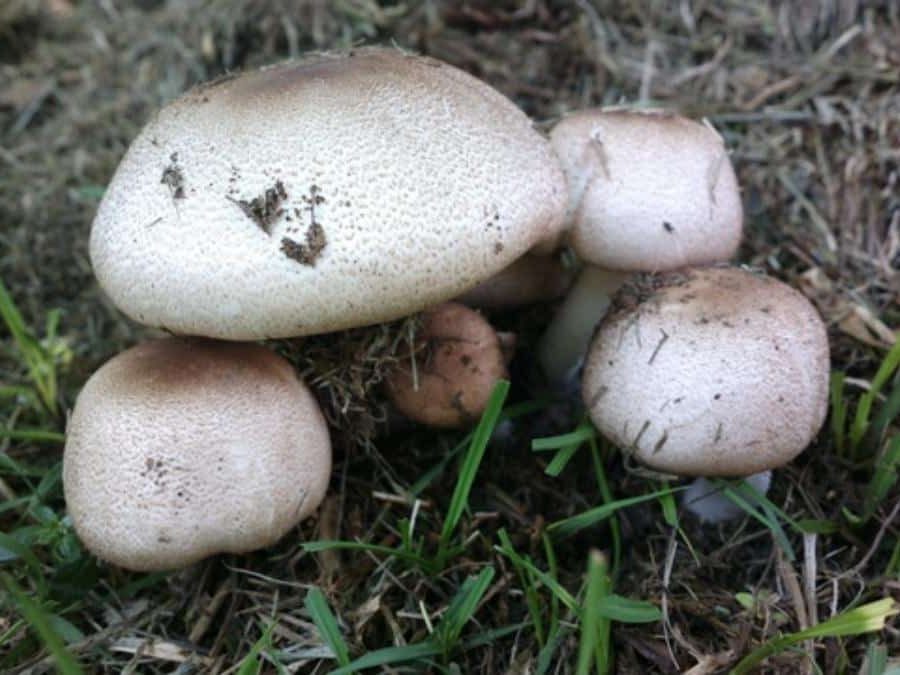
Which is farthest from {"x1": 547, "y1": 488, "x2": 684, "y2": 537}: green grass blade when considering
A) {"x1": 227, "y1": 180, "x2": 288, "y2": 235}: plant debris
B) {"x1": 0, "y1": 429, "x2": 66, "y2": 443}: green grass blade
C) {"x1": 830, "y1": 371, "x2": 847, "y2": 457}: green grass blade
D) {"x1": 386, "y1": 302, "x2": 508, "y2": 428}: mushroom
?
{"x1": 0, "y1": 429, "x2": 66, "y2": 443}: green grass blade

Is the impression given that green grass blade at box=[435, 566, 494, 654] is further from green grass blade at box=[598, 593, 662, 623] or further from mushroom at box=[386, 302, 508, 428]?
mushroom at box=[386, 302, 508, 428]

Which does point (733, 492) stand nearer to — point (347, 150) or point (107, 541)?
point (347, 150)

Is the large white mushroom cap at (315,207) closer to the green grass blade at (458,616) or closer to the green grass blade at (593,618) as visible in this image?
the green grass blade at (458,616)

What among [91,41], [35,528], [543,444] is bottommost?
[35,528]

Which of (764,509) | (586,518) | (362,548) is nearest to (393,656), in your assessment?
(362,548)

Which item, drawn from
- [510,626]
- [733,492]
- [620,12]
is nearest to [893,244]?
[733,492]

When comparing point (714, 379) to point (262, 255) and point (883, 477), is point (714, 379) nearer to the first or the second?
point (883, 477)

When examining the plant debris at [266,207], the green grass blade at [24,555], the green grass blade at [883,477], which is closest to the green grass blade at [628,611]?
the green grass blade at [883,477]
